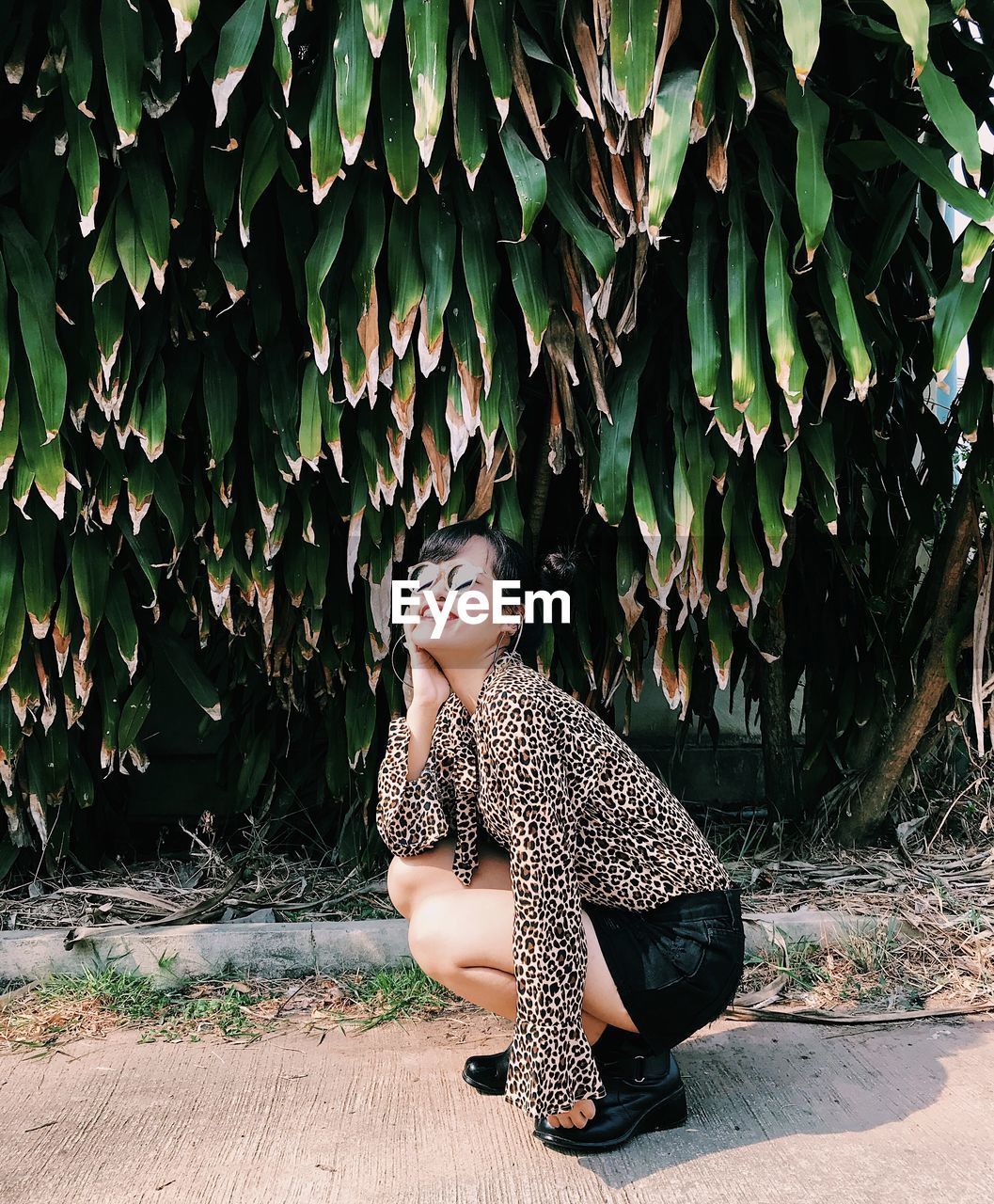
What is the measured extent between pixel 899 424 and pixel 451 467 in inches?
44.6

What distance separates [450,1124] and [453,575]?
892 mm

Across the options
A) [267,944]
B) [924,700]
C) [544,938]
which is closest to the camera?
[544,938]

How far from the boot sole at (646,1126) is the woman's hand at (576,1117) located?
20 millimetres

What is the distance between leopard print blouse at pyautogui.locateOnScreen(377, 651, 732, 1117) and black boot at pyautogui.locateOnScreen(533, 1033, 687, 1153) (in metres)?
0.09

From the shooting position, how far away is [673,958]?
1671 millimetres

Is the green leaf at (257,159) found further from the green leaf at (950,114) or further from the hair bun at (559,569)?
the green leaf at (950,114)

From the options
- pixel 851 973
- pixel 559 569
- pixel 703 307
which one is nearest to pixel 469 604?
pixel 559 569

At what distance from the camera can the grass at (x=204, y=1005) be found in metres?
2.13

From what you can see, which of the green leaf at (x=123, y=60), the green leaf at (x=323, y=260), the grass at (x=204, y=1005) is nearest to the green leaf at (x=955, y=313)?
the green leaf at (x=323, y=260)

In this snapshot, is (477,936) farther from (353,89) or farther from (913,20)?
(913,20)

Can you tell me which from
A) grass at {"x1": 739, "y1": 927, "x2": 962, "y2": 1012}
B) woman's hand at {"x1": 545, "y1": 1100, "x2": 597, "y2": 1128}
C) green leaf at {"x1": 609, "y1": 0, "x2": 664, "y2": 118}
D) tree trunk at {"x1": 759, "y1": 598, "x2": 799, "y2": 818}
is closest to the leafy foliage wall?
green leaf at {"x1": 609, "y1": 0, "x2": 664, "y2": 118}

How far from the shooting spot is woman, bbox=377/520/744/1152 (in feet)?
5.18

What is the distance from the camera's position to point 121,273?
2.00 meters

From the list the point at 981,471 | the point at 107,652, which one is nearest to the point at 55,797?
the point at 107,652
